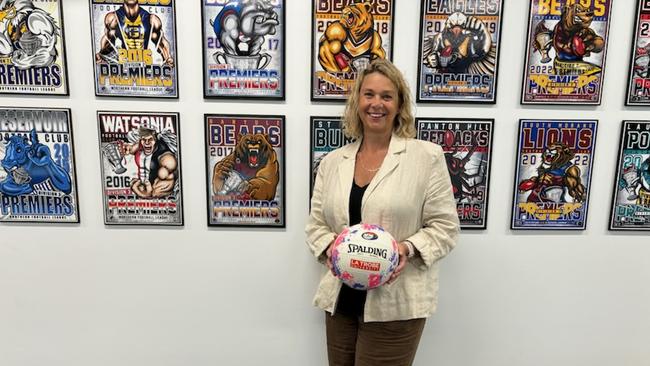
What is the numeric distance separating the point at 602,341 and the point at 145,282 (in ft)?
7.08

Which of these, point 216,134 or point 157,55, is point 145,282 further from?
point 157,55

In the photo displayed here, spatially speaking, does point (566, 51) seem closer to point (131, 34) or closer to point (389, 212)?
point (389, 212)

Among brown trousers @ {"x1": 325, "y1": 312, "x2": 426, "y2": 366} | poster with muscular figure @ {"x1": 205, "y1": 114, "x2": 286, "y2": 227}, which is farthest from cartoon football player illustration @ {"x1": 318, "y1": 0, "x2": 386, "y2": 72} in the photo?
brown trousers @ {"x1": 325, "y1": 312, "x2": 426, "y2": 366}

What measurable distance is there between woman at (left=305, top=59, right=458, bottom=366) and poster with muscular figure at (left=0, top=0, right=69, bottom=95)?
1.23 metres

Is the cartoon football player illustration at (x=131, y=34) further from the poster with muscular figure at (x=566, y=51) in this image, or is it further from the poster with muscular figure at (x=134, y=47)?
the poster with muscular figure at (x=566, y=51)

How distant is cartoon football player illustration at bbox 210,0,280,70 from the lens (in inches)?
63.9

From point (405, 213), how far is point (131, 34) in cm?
131

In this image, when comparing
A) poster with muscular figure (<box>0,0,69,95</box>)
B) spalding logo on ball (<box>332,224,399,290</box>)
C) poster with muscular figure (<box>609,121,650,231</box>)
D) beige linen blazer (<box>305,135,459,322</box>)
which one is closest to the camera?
spalding logo on ball (<box>332,224,399,290</box>)

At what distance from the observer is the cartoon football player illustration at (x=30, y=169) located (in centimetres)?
170

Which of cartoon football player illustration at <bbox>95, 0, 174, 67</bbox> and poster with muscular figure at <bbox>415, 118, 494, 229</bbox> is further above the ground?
cartoon football player illustration at <bbox>95, 0, 174, 67</bbox>

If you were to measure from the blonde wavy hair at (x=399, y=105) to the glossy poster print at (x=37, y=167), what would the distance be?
118cm

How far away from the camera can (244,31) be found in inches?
64.5

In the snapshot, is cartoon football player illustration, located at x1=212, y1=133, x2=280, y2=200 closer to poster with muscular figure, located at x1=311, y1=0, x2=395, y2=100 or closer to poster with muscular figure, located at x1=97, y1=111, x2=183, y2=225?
poster with muscular figure, located at x1=97, y1=111, x2=183, y2=225

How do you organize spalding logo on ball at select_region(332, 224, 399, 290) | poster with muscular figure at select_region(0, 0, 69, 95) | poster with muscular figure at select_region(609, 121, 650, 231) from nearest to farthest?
spalding logo on ball at select_region(332, 224, 399, 290)
poster with muscular figure at select_region(0, 0, 69, 95)
poster with muscular figure at select_region(609, 121, 650, 231)
